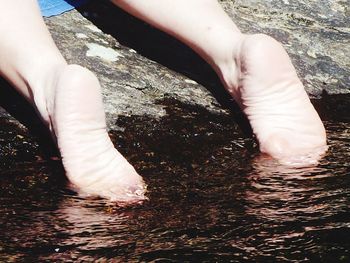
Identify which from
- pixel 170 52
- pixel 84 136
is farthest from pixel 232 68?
pixel 84 136

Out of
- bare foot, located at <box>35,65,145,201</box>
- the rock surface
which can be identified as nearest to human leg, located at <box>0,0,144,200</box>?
bare foot, located at <box>35,65,145,201</box>

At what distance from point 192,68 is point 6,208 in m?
1.00

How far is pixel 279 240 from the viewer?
4.14 ft

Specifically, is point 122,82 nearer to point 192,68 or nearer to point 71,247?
point 192,68

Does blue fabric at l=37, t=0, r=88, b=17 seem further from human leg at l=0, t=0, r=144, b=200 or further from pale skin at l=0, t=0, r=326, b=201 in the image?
human leg at l=0, t=0, r=144, b=200

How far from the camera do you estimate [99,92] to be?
170cm

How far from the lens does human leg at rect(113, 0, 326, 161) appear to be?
1843mm

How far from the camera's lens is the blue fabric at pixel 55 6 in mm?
2340

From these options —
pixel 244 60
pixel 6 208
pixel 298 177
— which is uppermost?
pixel 244 60

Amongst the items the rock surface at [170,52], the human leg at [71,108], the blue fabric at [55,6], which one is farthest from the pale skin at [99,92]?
the blue fabric at [55,6]

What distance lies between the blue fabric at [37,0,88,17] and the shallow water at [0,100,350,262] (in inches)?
22.7

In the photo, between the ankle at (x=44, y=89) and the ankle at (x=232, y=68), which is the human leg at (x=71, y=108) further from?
the ankle at (x=232, y=68)

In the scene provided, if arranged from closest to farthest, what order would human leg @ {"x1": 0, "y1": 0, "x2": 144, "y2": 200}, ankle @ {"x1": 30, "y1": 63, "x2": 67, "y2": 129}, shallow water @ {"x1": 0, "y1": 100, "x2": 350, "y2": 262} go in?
shallow water @ {"x1": 0, "y1": 100, "x2": 350, "y2": 262}
human leg @ {"x1": 0, "y1": 0, "x2": 144, "y2": 200}
ankle @ {"x1": 30, "y1": 63, "x2": 67, "y2": 129}

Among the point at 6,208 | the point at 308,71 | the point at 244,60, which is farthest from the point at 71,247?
the point at 308,71
